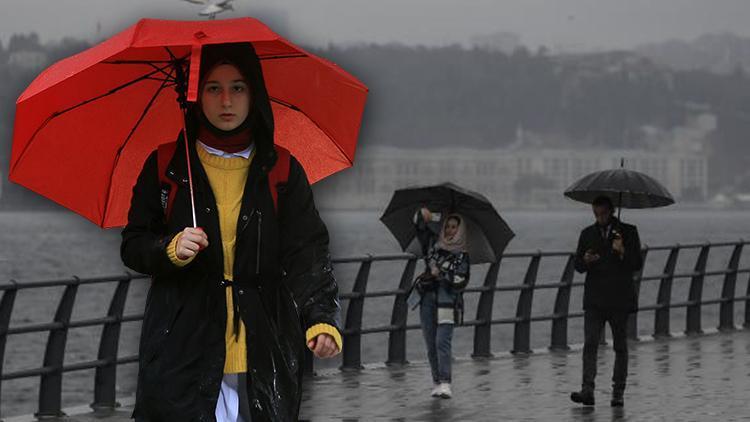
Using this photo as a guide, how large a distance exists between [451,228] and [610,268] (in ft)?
4.39

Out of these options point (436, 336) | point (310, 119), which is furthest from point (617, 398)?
point (310, 119)

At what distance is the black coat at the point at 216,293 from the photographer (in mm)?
5312

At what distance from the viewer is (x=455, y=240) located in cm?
1402

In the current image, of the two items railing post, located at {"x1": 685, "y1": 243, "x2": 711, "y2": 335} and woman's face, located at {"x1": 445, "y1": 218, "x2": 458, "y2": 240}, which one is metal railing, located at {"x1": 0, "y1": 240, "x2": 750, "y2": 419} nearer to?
railing post, located at {"x1": 685, "y1": 243, "x2": 711, "y2": 335}

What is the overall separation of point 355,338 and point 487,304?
2.27m

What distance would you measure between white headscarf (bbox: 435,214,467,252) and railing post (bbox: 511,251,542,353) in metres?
5.84

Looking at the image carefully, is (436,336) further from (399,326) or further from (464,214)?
(399,326)

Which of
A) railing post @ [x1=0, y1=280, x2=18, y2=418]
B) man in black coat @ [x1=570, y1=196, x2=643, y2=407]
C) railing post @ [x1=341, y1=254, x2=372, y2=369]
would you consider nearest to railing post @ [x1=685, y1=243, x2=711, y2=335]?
railing post @ [x1=341, y1=254, x2=372, y2=369]

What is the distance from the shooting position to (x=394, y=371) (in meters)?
17.5

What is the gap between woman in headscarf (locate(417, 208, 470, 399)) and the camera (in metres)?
14.1

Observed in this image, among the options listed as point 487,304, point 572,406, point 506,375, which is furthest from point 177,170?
point 487,304

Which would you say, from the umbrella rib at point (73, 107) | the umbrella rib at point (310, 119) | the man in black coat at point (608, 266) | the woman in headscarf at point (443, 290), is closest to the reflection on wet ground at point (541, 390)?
the woman in headscarf at point (443, 290)

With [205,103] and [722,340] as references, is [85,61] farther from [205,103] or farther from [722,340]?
[722,340]

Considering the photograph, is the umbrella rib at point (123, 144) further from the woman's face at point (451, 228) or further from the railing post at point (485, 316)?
the railing post at point (485, 316)
